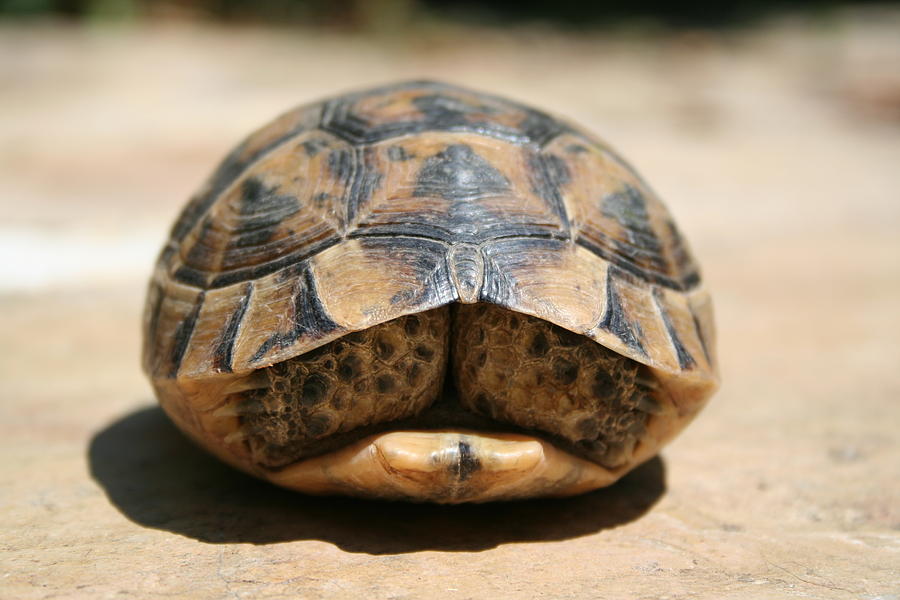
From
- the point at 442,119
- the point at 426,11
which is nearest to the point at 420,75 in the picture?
the point at 426,11

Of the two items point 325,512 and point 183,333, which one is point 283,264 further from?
point 325,512

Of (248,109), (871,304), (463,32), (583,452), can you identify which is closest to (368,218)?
(583,452)

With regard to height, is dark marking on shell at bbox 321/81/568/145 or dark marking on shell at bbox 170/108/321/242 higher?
dark marking on shell at bbox 321/81/568/145

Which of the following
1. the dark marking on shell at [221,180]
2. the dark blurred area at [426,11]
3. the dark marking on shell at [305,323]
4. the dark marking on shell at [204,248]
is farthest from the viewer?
the dark blurred area at [426,11]

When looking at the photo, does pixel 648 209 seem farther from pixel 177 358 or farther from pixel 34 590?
pixel 34 590

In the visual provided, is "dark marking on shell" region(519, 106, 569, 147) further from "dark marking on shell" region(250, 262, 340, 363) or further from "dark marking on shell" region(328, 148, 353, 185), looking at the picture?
"dark marking on shell" region(250, 262, 340, 363)

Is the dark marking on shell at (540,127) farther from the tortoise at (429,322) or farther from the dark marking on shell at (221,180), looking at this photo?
the dark marking on shell at (221,180)

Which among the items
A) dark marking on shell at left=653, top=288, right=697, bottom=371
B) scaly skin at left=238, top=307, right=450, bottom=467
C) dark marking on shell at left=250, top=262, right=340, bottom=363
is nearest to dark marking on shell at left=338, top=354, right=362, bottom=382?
scaly skin at left=238, top=307, right=450, bottom=467

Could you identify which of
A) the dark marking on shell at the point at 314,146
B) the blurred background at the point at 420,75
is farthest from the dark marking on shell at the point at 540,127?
the blurred background at the point at 420,75
